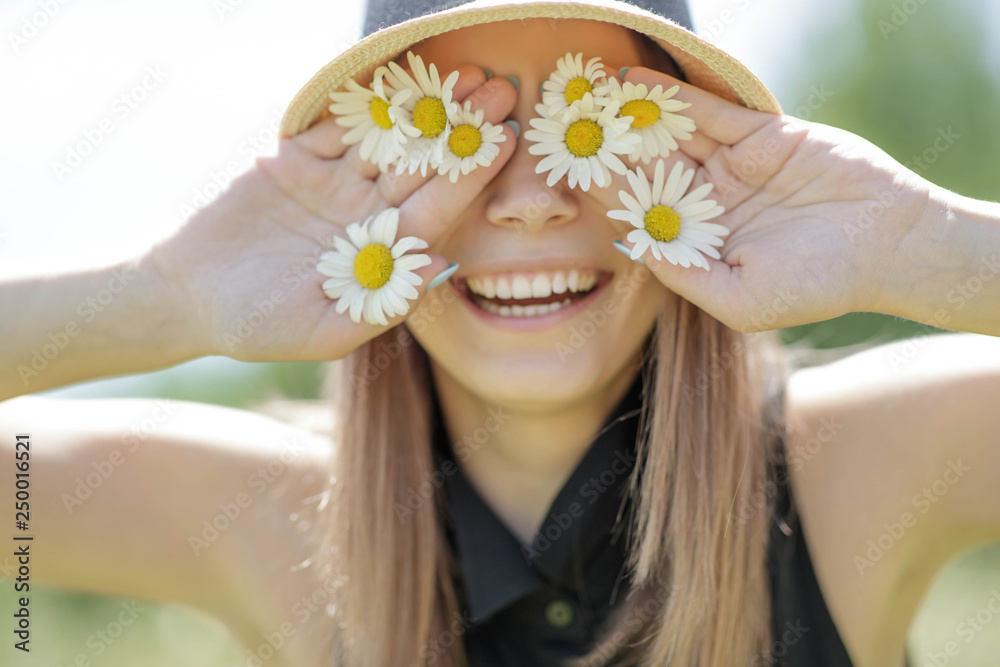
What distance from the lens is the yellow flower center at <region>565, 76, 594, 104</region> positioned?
1525 mm

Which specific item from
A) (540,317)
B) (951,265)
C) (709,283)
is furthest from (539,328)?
(951,265)

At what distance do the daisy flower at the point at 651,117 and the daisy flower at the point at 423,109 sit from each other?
30 cm

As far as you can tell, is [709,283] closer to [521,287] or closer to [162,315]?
[521,287]

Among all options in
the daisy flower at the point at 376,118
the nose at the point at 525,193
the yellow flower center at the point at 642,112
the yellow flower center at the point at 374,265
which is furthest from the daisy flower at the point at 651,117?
the yellow flower center at the point at 374,265

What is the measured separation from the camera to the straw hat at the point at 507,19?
53.4 inches

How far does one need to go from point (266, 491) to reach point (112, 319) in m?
0.71

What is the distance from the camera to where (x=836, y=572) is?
1854mm

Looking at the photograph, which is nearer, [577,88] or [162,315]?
[577,88]

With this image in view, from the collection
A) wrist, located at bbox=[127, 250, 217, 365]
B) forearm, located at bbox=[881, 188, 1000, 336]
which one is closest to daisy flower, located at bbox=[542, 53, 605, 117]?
forearm, located at bbox=[881, 188, 1000, 336]

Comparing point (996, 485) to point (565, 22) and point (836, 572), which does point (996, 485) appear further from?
point (565, 22)

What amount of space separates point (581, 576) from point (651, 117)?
1.05 metres

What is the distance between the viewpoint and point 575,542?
1858mm

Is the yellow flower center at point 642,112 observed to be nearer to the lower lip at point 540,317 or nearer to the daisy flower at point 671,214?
the daisy flower at point 671,214

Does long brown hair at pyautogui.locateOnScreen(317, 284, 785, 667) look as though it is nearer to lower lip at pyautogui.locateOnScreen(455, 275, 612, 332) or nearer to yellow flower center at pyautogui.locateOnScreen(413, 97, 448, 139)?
lower lip at pyautogui.locateOnScreen(455, 275, 612, 332)
